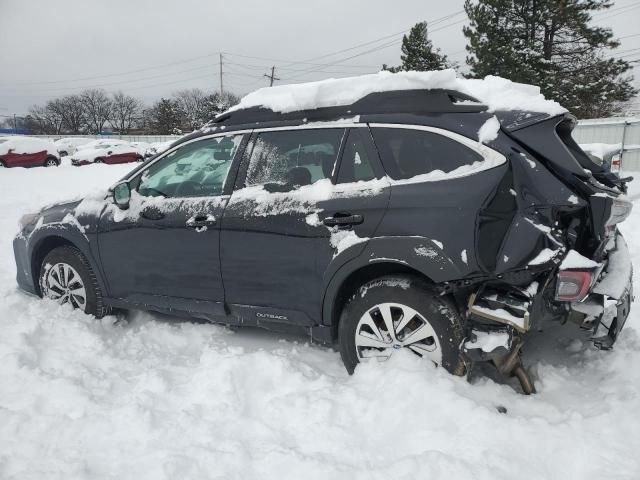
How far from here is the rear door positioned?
3.09 meters

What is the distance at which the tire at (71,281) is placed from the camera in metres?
4.20

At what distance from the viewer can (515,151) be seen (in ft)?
9.29

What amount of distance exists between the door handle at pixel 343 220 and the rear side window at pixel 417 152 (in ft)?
1.09

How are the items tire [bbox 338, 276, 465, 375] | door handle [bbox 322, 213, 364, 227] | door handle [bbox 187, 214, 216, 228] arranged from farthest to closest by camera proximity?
door handle [bbox 187, 214, 216, 228], door handle [bbox 322, 213, 364, 227], tire [bbox 338, 276, 465, 375]

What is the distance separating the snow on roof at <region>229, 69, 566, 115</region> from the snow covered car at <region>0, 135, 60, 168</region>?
2434 centimetres

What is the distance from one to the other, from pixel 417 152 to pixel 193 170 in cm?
174

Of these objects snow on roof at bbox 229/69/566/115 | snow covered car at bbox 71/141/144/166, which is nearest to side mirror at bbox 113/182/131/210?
snow on roof at bbox 229/69/566/115

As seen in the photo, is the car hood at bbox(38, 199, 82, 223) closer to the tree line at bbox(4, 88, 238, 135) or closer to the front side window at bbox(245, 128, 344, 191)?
the front side window at bbox(245, 128, 344, 191)

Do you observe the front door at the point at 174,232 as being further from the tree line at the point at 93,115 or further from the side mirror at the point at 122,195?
the tree line at the point at 93,115

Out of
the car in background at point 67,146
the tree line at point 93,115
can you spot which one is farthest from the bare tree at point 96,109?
the car in background at point 67,146

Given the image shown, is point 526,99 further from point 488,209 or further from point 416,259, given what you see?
point 416,259

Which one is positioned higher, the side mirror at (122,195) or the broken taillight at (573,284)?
the side mirror at (122,195)

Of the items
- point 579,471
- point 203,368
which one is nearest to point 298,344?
point 203,368

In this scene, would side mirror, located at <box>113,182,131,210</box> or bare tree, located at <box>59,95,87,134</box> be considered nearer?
side mirror, located at <box>113,182,131,210</box>
